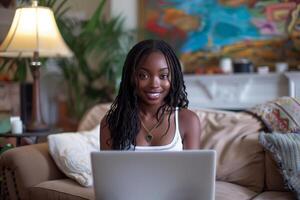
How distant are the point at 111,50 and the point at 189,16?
0.86 metres

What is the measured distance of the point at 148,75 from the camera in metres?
1.51

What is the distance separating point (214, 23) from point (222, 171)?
2.50 m

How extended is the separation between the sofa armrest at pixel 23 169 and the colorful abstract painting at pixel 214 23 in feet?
8.50

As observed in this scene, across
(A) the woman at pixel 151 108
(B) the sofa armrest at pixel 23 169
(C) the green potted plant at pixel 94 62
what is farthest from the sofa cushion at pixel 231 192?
(C) the green potted plant at pixel 94 62

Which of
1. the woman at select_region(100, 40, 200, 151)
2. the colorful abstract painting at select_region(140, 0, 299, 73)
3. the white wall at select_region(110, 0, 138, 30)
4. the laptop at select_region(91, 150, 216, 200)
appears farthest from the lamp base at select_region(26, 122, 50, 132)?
the white wall at select_region(110, 0, 138, 30)

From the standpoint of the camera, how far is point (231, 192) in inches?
82.4

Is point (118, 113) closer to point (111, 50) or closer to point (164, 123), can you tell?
point (164, 123)

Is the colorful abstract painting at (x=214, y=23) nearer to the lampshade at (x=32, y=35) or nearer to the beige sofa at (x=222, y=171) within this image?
the beige sofa at (x=222, y=171)

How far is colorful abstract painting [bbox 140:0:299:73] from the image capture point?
4.29 m

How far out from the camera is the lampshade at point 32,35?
2.34 metres

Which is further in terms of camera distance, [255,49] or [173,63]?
[255,49]

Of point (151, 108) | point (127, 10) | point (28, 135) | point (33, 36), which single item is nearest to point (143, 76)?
point (151, 108)

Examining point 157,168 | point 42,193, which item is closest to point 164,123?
point 157,168

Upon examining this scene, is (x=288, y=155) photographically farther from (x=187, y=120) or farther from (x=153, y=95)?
(x=153, y=95)
